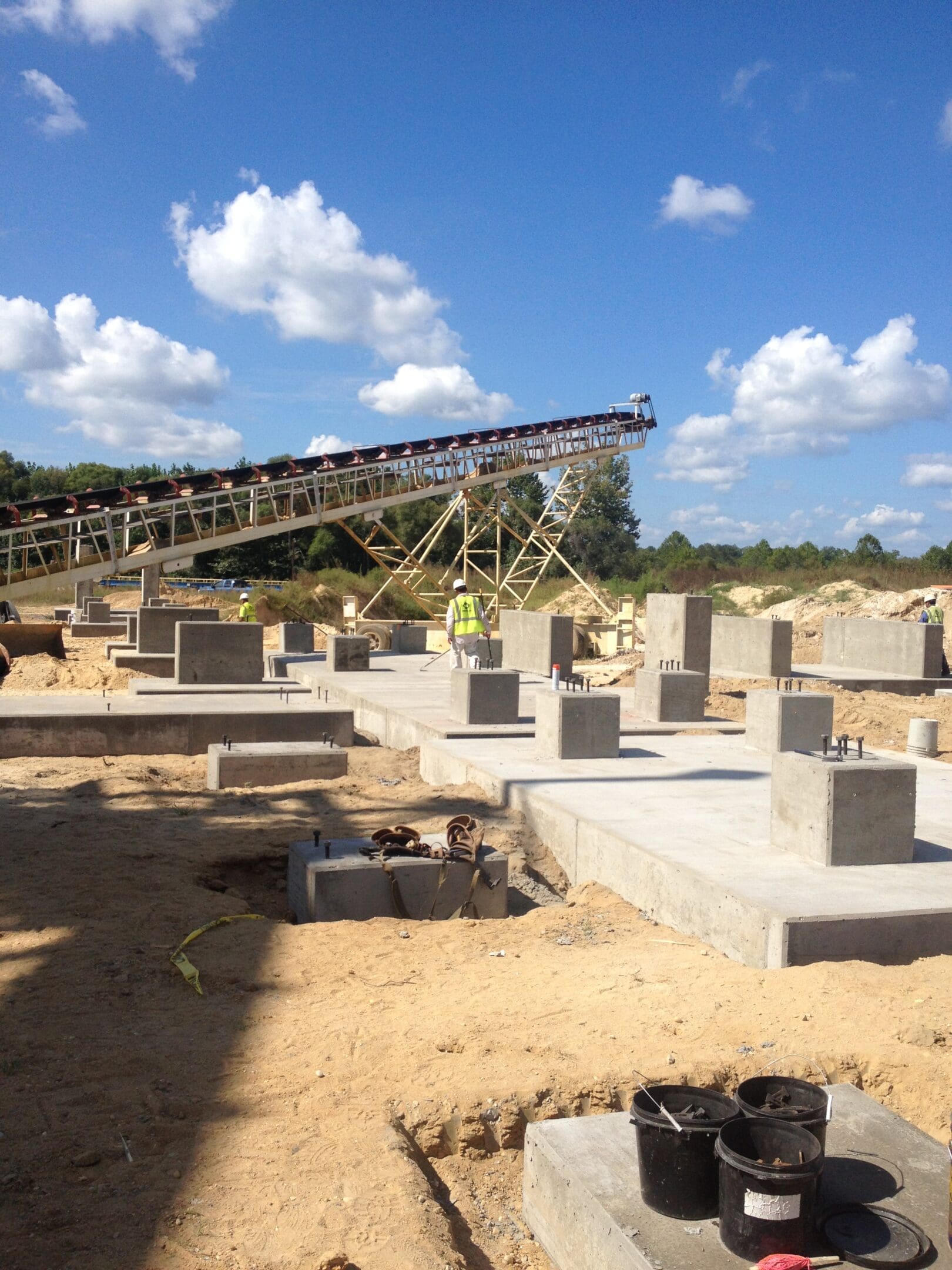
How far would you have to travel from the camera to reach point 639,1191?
3320 millimetres

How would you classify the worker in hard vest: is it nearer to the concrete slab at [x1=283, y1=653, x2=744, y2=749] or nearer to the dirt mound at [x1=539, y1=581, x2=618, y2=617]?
the concrete slab at [x1=283, y1=653, x2=744, y2=749]

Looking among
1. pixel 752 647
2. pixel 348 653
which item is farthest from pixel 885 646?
pixel 348 653

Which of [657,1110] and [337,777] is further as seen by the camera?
[337,777]

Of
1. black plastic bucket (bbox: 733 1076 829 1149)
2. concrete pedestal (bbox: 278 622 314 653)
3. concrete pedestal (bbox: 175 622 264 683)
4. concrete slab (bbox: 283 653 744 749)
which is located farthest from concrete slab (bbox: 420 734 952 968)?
concrete pedestal (bbox: 278 622 314 653)

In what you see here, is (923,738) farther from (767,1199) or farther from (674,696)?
(767,1199)

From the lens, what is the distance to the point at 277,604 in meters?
35.3

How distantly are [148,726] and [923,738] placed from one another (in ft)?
30.5

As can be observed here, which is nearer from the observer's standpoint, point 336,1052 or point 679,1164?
point 679,1164

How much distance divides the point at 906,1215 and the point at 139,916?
4.70 metres

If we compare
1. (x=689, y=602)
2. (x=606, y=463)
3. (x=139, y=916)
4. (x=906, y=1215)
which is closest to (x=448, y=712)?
(x=689, y=602)

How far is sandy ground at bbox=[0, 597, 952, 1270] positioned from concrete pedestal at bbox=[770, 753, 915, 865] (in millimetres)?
1167

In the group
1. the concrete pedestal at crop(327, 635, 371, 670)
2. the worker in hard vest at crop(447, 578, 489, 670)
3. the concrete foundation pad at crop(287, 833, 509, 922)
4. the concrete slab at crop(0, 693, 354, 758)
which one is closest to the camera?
the concrete foundation pad at crop(287, 833, 509, 922)

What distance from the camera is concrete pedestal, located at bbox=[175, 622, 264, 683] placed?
16188mm

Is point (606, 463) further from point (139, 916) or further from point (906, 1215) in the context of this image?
point (906, 1215)
